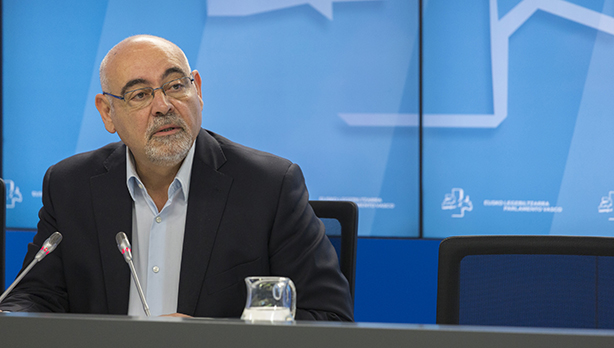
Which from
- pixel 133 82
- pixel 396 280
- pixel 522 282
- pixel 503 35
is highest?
pixel 503 35

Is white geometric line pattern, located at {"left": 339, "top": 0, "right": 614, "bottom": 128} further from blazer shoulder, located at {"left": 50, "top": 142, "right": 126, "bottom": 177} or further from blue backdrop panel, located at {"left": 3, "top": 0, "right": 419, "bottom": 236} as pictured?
blazer shoulder, located at {"left": 50, "top": 142, "right": 126, "bottom": 177}

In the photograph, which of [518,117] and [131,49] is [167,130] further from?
[518,117]

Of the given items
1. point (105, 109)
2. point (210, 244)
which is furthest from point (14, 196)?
point (210, 244)

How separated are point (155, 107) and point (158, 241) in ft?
1.14

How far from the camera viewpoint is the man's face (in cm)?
149

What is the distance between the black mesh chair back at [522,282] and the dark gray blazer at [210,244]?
0.29 metres

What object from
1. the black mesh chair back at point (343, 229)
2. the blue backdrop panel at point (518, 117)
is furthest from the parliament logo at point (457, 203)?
the black mesh chair back at point (343, 229)

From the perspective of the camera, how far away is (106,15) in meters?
3.21

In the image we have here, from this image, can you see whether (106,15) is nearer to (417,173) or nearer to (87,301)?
(417,173)

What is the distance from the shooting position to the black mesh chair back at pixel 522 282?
1.21 metres

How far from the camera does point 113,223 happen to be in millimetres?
1476

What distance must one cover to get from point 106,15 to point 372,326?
317 cm

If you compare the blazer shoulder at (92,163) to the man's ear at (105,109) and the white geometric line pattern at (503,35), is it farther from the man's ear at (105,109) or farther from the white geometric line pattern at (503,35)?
the white geometric line pattern at (503,35)

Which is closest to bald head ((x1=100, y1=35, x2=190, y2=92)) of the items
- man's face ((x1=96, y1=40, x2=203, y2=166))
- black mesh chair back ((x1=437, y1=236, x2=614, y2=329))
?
man's face ((x1=96, y1=40, x2=203, y2=166))
